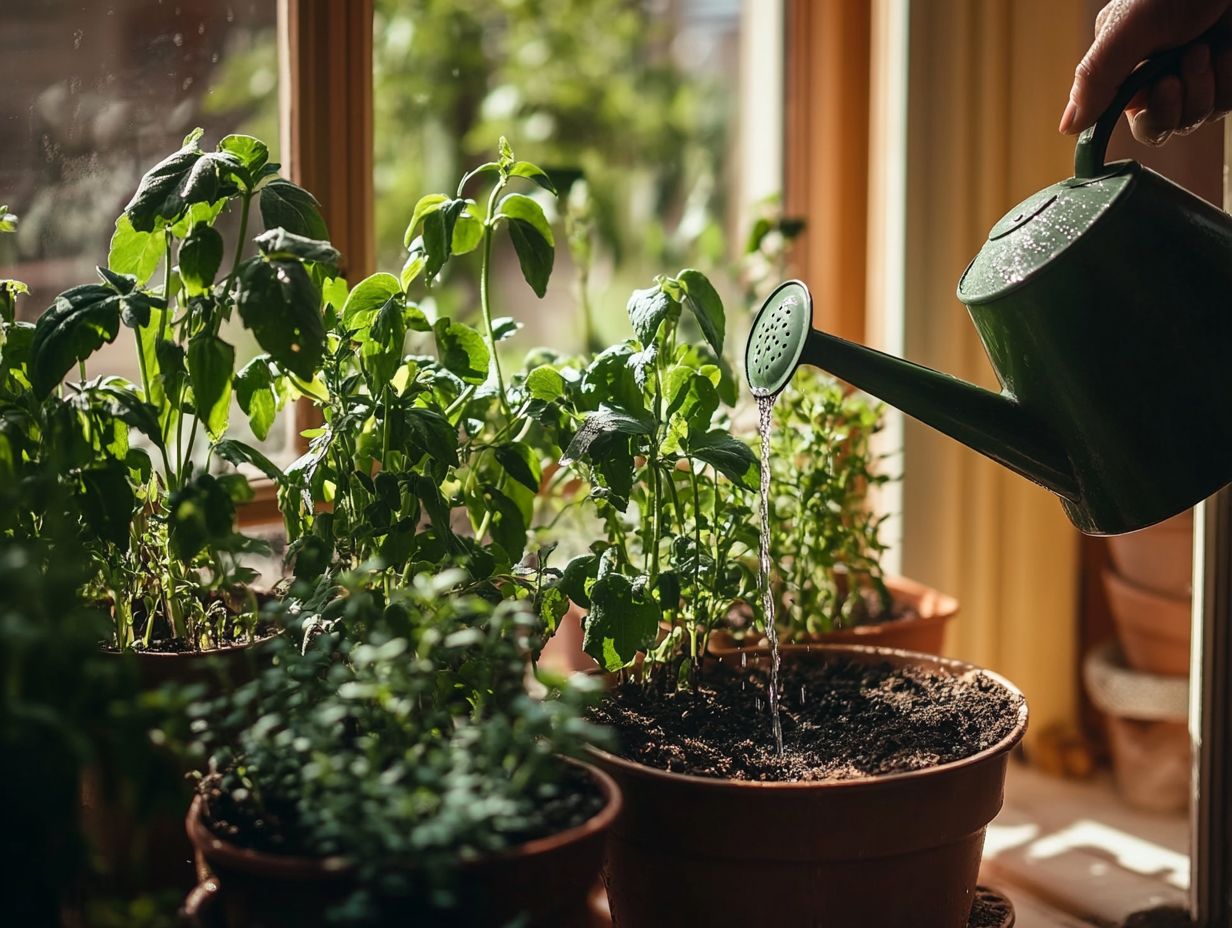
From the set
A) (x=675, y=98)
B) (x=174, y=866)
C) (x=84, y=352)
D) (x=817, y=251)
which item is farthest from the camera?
(x=675, y=98)

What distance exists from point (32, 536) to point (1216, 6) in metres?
1.03

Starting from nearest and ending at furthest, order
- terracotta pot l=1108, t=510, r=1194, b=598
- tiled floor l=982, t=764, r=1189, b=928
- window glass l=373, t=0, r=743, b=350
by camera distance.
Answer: tiled floor l=982, t=764, r=1189, b=928 < terracotta pot l=1108, t=510, r=1194, b=598 < window glass l=373, t=0, r=743, b=350

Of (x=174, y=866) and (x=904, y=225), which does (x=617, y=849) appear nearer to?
(x=174, y=866)

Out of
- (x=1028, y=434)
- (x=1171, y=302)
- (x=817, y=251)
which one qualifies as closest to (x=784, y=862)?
(x=1028, y=434)

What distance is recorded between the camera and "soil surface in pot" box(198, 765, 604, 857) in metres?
0.74

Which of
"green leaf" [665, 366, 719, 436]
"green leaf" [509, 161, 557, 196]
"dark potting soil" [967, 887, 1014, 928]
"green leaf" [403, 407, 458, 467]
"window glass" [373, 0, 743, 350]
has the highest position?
"window glass" [373, 0, 743, 350]

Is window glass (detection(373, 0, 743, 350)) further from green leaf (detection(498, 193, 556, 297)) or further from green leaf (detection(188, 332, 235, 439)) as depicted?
green leaf (detection(188, 332, 235, 439))

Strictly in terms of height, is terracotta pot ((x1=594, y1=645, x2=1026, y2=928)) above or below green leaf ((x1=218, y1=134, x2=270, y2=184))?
below

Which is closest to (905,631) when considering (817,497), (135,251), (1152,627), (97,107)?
(817,497)

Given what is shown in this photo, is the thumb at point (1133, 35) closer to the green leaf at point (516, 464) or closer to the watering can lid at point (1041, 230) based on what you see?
the watering can lid at point (1041, 230)

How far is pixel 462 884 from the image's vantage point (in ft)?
2.24

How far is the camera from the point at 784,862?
874 mm

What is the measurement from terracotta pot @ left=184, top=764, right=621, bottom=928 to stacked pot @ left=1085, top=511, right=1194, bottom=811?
1.08 m

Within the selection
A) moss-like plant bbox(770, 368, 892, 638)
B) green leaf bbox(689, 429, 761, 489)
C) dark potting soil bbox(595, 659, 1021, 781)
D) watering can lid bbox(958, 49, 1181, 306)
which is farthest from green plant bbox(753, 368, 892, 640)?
watering can lid bbox(958, 49, 1181, 306)
